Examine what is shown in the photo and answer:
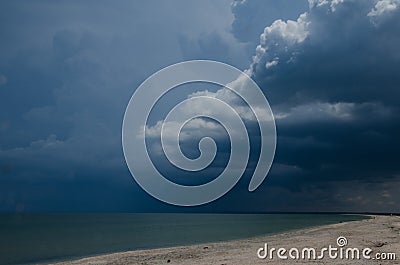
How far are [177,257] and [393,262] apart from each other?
1246cm

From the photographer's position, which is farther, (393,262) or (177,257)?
(177,257)

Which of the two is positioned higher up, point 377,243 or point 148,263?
point 377,243

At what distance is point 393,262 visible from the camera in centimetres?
1917

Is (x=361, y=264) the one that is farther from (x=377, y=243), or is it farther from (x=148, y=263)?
(x=148, y=263)

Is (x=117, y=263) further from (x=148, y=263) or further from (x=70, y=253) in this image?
(x=70, y=253)

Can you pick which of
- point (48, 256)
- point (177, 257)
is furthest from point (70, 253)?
point (177, 257)

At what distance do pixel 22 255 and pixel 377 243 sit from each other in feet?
101

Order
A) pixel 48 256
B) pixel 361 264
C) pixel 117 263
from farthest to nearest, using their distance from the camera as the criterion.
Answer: pixel 48 256
pixel 117 263
pixel 361 264

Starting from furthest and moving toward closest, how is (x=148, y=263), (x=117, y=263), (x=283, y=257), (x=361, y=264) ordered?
(x=117, y=263)
(x=148, y=263)
(x=283, y=257)
(x=361, y=264)

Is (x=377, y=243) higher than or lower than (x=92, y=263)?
higher

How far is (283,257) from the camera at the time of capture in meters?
22.3

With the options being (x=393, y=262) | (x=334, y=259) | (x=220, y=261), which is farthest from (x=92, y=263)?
(x=393, y=262)

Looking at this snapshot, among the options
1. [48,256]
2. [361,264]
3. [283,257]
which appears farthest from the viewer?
[48,256]

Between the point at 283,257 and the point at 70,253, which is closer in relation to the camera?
the point at 283,257
